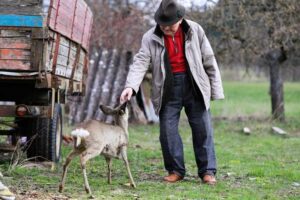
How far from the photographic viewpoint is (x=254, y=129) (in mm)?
16422

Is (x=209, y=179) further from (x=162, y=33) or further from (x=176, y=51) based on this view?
(x=162, y=33)

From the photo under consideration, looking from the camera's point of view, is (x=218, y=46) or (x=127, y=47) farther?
(x=127, y=47)

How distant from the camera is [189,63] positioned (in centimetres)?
814

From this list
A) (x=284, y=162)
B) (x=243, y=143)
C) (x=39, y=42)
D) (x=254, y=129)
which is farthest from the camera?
(x=254, y=129)

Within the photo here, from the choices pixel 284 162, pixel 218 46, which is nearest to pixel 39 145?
pixel 284 162

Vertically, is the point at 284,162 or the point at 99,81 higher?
the point at 99,81

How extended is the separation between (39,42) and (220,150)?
5.19 meters

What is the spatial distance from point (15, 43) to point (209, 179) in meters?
2.80

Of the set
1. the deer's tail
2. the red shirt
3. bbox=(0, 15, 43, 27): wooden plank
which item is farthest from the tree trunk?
the deer's tail

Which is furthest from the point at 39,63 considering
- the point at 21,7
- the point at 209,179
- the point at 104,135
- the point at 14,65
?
the point at 209,179

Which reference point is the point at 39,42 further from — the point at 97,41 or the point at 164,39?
the point at 97,41

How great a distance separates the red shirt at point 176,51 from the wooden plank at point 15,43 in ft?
5.37

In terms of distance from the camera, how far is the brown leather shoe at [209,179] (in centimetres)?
819

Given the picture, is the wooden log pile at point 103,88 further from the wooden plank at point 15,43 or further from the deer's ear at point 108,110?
the deer's ear at point 108,110
